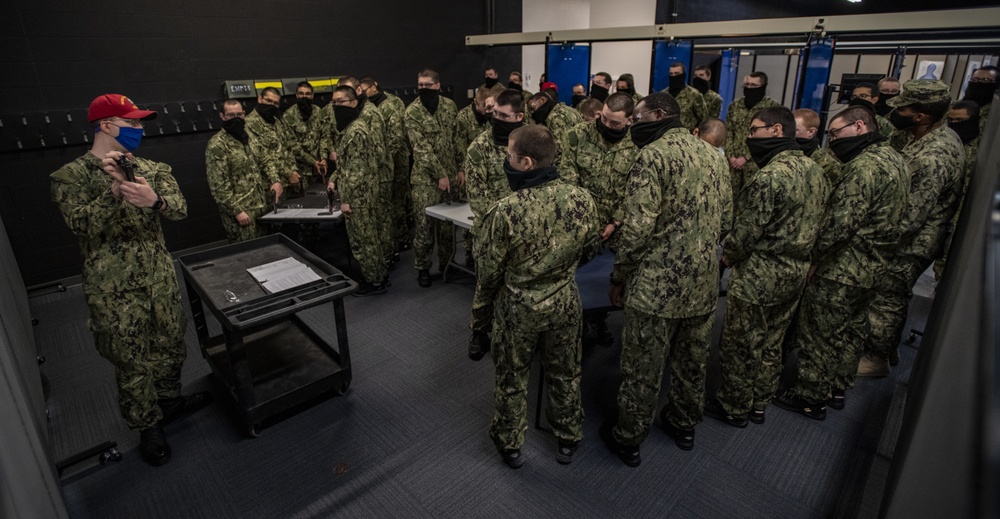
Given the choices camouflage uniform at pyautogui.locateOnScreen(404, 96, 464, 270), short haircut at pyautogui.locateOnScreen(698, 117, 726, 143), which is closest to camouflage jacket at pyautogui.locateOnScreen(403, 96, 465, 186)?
camouflage uniform at pyautogui.locateOnScreen(404, 96, 464, 270)

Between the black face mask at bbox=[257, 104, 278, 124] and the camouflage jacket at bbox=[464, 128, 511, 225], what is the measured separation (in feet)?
8.40

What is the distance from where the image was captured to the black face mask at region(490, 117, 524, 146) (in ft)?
10.8

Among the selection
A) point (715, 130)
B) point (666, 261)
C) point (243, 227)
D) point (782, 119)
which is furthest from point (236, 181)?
point (782, 119)

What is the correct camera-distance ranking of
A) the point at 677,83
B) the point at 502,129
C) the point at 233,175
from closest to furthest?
the point at 502,129 < the point at 233,175 < the point at 677,83

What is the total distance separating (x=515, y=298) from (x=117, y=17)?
4830 millimetres

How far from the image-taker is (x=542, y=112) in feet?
16.2

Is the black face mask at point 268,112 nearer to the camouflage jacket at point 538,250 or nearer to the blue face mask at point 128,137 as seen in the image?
the blue face mask at point 128,137

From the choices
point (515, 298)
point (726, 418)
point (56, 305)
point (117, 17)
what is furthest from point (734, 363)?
point (117, 17)

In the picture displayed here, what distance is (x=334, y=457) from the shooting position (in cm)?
270

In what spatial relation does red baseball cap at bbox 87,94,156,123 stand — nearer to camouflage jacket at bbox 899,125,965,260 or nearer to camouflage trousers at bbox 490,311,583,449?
camouflage trousers at bbox 490,311,583,449

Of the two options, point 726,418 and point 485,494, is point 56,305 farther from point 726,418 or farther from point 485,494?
point 726,418

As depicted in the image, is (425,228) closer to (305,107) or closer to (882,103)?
(305,107)

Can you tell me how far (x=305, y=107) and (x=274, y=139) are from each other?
0.77 metres

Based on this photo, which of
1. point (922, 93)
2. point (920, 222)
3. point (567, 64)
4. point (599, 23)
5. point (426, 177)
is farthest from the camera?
point (599, 23)
